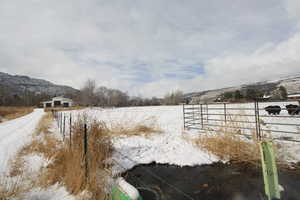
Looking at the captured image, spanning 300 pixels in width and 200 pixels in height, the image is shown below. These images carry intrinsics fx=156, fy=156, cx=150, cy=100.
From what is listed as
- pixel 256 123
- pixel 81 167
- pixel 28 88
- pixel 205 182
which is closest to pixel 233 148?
pixel 256 123

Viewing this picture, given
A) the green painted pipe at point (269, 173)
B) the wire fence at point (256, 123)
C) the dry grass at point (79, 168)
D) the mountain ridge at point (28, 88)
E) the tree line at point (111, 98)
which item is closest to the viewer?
the green painted pipe at point (269, 173)

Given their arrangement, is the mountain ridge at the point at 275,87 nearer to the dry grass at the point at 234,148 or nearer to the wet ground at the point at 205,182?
the dry grass at the point at 234,148

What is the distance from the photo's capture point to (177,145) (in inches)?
211

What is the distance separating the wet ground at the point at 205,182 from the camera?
8.89ft

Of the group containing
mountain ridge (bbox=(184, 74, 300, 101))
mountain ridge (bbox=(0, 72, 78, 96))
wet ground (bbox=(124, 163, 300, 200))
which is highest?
mountain ridge (bbox=(0, 72, 78, 96))

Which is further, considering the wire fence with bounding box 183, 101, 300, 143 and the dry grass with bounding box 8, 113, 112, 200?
the wire fence with bounding box 183, 101, 300, 143

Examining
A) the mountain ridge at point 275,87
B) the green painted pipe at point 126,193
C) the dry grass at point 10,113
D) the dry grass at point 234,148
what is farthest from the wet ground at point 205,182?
the dry grass at point 10,113

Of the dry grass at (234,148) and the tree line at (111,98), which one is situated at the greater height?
the tree line at (111,98)

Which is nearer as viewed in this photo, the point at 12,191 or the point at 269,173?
the point at 269,173

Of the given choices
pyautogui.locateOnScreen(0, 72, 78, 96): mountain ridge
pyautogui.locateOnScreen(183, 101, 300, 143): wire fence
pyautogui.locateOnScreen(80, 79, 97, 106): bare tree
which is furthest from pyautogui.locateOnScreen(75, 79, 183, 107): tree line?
pyautogui.locateOnScreen(183, 101, 300, 143): wire fence

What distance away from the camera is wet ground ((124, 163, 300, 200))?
2711 mm

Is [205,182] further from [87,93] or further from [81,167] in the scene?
[87,93]

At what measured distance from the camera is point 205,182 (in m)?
3.16

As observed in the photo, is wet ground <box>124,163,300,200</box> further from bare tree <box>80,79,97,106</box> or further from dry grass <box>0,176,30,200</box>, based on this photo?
bare tree <box>80,79,97,106</box>
